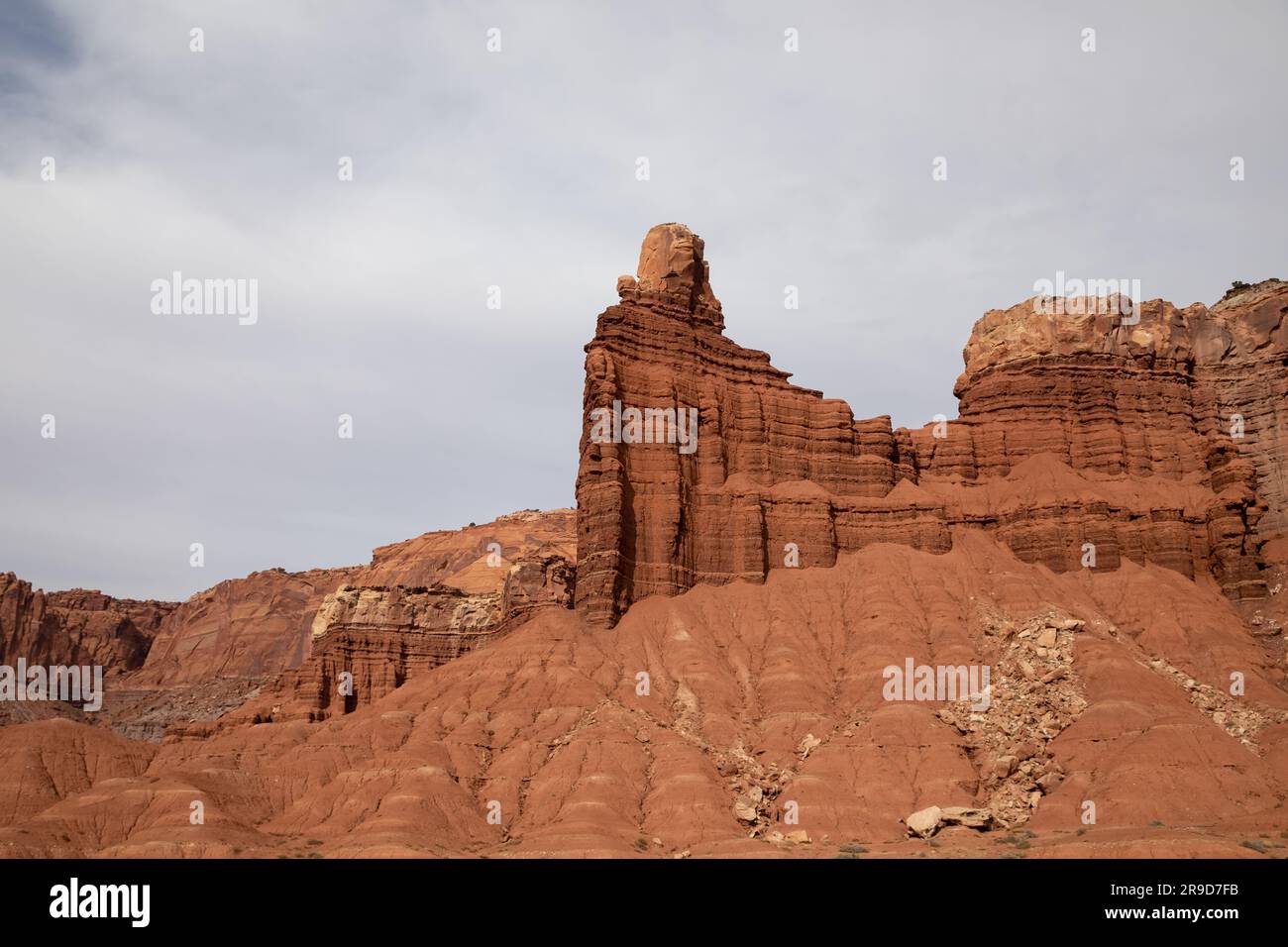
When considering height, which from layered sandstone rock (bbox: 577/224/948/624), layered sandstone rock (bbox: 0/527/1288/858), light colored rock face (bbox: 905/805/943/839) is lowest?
Answer: light colored rock face (bbox: 905/805/943/839)

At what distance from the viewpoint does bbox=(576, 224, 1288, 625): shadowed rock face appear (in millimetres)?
94000

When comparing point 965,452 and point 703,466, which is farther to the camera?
point 965,452

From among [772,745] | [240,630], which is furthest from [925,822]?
[240,630]

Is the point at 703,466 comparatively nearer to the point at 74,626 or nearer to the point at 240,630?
the point at 240,630

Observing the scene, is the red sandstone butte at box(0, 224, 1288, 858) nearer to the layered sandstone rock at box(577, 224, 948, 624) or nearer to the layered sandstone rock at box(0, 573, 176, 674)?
the layered sandstone rock at box(577, 224, 948, 624)

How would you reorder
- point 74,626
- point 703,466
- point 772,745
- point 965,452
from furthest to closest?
point 74,626
point 965,452
point 703,466
point 772,745

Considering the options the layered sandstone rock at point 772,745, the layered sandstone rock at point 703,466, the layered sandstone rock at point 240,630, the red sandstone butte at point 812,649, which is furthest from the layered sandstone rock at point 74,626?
the layered sandstone rock at point 703,466

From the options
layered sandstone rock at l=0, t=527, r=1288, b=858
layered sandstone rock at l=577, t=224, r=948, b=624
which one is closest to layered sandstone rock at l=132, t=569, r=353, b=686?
layered sandstone rock at l=0, t=527, r=1288, b=858

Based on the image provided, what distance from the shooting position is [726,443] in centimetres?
9956

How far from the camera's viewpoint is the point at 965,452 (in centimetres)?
10744


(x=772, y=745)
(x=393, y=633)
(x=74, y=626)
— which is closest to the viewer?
(x=772, y=745)

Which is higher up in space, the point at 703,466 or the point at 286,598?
the point at 703,466

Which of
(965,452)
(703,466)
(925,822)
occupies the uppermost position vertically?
(965,452)

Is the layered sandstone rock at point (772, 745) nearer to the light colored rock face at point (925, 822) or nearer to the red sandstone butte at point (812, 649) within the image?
the red sandstone butte at point (812, 649)
